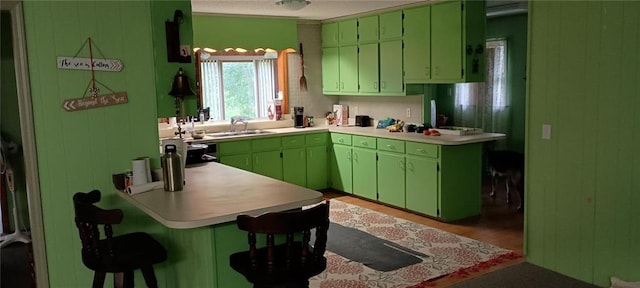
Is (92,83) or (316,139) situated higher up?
(92,83)

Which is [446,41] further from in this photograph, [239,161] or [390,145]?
[239,161]

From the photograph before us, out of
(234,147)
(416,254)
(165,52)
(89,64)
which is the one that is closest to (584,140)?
(416,254)

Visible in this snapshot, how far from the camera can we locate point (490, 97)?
23.6ft

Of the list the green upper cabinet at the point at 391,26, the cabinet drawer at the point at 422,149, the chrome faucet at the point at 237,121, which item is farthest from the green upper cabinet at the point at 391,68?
the chrome faucet at the point at 237,121

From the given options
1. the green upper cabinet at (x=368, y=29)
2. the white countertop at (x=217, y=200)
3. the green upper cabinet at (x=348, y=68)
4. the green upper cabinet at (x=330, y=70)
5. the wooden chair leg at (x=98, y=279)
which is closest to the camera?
the white countertop at (x=217, y=200)

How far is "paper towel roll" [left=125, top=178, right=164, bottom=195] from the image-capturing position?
120 inches

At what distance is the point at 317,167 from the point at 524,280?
326cm

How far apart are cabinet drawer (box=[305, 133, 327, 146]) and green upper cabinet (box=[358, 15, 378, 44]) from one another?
125cm

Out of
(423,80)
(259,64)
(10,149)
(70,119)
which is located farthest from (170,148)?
(259,64)

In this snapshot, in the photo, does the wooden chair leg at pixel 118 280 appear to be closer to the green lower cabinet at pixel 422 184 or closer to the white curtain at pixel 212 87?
the green lower cabinet at pixel 422 184

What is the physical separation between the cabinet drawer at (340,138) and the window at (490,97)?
6.88 feet

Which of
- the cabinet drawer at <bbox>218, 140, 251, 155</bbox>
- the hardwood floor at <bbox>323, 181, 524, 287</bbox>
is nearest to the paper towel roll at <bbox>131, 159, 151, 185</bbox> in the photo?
the hardwood floor at <bbox>323, 181, 524, 287</bbox>

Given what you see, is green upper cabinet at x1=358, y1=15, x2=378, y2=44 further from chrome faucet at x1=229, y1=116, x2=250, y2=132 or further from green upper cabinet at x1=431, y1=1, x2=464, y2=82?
chrome faucet at x1=229, y1=116, x2=250, y2=132

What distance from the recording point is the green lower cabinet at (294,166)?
6.32 meters
